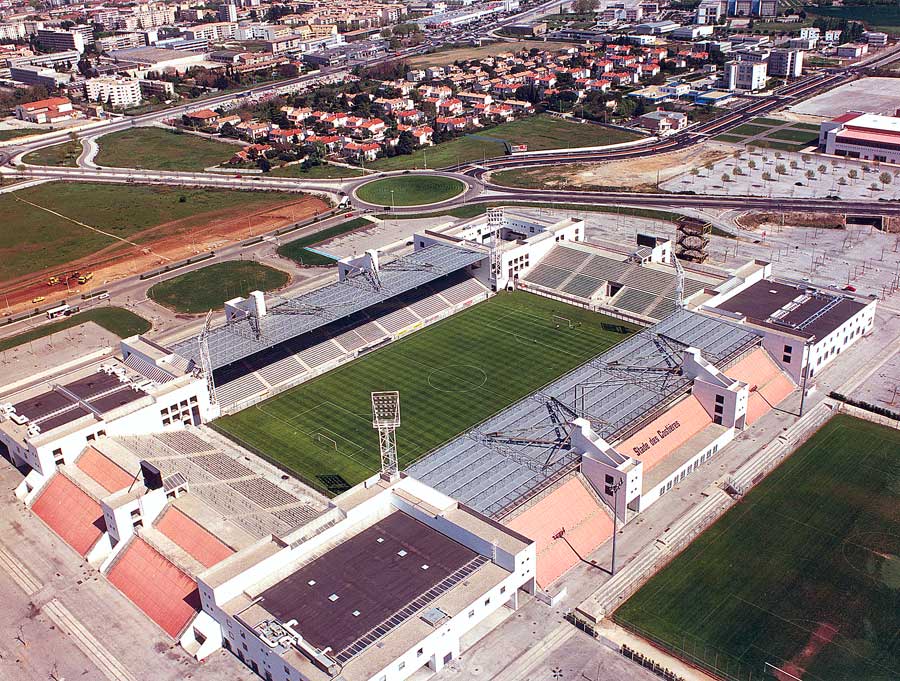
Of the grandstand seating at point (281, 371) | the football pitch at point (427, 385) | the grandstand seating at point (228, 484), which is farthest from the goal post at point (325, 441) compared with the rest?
the grandstand seating at point (281, 371)

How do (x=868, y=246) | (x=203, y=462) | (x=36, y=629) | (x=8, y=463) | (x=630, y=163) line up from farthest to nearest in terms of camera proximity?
1. (x=630, y=163)
2. (x=868, y=246)
3. (x=8, y=463)
4. (x=203, y=462)
5. (x=36, y=629)

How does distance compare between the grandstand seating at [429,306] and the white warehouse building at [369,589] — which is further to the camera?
the grandstand seating at [429,306]

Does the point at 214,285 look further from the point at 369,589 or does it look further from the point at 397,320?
the point at 369,589

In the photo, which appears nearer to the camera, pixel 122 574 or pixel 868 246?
pixel 122 574

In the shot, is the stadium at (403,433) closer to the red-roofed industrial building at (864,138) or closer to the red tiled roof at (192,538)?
the red tiled roof at (192,538)

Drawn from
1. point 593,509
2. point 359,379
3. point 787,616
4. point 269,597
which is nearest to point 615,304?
point 359,379

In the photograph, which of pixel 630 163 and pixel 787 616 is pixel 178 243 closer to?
pixel 630 163
